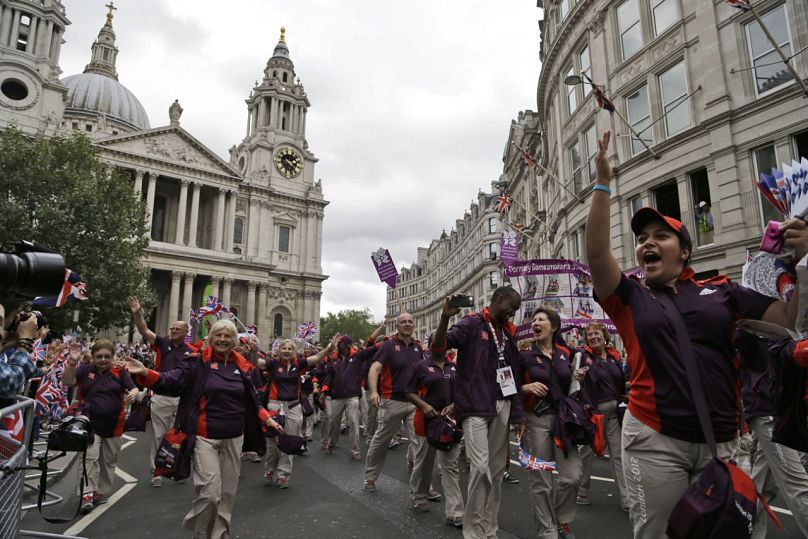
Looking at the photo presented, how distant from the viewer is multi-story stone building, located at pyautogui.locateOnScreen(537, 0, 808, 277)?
589 inches

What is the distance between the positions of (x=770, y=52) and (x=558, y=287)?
10157 mm

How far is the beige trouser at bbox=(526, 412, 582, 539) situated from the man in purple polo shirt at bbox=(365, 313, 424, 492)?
2511mm

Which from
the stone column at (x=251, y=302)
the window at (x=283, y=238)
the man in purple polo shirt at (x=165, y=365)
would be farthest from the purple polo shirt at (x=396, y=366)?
the window at (x=283, y=238)

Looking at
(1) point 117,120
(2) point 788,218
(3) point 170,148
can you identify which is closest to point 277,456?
(2) point 788,218

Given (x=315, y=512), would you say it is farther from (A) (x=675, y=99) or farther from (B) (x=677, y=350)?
(A) (x=675, y=99)

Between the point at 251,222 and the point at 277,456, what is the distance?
54090mm

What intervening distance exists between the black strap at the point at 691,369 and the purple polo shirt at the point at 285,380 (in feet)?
24.6

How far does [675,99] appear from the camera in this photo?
1784 cm

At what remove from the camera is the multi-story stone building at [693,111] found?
1497 cm

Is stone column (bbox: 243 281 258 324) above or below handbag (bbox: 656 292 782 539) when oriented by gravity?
above

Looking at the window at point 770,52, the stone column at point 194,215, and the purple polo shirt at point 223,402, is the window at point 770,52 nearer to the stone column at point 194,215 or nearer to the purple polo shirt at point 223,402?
the purple polo shirt at point 223,402

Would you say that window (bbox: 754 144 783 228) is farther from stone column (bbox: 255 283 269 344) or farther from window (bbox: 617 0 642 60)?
stone column (bbox: 255 283 269 344)

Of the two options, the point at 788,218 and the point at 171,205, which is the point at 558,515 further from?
the point at 171,205

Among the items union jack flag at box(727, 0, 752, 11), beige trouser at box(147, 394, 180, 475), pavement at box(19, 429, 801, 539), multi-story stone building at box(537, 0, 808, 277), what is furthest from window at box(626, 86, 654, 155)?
beige trouser at box(147, 394, 180, 475)
